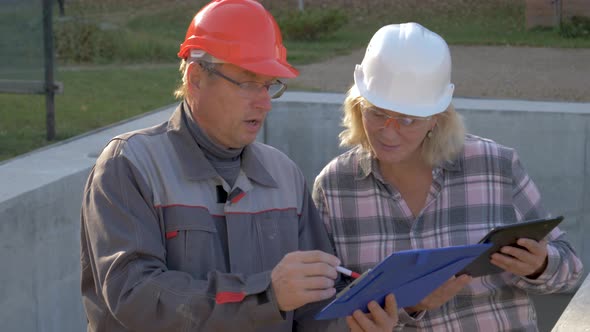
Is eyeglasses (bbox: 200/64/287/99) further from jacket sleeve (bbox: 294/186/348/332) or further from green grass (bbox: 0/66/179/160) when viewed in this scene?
green grass (bbox: 0/66/179/160)

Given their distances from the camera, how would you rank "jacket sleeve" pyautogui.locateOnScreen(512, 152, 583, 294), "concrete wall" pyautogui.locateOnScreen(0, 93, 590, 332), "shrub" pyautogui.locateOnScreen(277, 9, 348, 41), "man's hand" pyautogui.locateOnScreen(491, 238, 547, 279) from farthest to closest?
"shrub" pyautogui.locateOnScreen(277, 9, 348, 41) → "concrete wall" pyautogui.locateOnScreen(0, 93, 590, 332) → "jacket sleeve" pyautogui.locateOnScreen(512, 152, 583, 294) → "man's hand" pyautogui.locateOnScreen(491, 238, 547, 279)

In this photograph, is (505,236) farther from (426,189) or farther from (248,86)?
(248,86)

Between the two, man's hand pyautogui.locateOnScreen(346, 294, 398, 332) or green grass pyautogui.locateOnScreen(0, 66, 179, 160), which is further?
green grass pyautogui.locateOnScreen(0, 66, 179, 160)

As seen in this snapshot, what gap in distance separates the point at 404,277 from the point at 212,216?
530mm

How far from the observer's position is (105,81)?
13977 millimetres

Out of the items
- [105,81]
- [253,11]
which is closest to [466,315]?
[253,11]

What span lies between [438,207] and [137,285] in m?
1.22

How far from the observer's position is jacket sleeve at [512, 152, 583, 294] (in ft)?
10.2

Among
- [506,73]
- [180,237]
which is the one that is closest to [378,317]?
[180,237]

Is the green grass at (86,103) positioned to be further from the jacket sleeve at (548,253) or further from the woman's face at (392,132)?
the jacket sleeve at (548,253)

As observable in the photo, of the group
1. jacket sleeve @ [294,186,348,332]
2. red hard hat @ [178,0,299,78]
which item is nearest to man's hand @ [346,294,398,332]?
jacket sleeve @ [294,186,348,332]

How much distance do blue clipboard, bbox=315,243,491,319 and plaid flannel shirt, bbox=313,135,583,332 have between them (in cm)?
38

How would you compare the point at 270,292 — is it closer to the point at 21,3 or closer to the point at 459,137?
the point at 459,137

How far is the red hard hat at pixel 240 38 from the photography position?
259 centimetres
